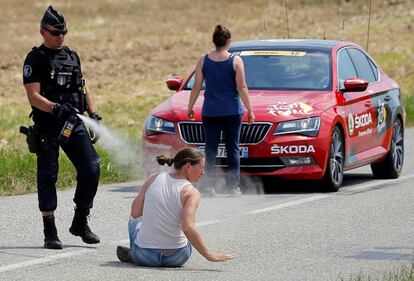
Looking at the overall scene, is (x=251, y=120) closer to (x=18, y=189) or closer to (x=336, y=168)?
(x=336, y=168)

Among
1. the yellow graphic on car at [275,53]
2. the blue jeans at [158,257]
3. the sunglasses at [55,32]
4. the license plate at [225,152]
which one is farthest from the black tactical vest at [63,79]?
the yellow graphic on car at [275,53]

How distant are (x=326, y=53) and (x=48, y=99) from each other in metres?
5.65

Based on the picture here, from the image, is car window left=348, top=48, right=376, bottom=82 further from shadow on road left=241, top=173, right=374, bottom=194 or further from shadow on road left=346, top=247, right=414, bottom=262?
shadow on road left=346, top=247, right=414, bottom=262

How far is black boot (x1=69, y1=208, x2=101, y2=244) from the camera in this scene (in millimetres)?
10055

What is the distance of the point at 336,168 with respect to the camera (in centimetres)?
1394

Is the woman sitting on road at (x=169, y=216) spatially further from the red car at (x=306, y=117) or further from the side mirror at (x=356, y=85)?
the side mirror at (x=356, y=85)

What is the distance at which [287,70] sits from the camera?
14.8m

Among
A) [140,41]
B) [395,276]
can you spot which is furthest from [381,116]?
[140,41]

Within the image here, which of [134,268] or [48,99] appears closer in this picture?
[134,268]

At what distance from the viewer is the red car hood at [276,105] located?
13.6m

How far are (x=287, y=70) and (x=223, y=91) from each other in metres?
1.65

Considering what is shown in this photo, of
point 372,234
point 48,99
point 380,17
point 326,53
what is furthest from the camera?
point 380,17

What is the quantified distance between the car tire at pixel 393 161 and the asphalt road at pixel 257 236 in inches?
38.3

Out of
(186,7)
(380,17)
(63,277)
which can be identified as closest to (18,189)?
(63,277)
